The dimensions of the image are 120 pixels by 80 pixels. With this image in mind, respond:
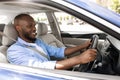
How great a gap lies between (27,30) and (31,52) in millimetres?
219

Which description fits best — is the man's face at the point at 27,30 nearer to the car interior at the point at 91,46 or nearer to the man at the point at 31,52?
the man at the point at 31,52

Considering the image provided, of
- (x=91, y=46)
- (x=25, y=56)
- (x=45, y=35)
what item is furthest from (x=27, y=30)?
(x=45, y=35)

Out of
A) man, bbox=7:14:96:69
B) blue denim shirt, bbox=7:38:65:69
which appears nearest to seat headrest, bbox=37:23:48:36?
man, bbox=7:14:96:69

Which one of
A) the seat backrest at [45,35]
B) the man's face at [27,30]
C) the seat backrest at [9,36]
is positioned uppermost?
the man's face at [27,30]

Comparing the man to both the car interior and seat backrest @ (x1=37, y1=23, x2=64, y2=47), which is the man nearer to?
the car interior

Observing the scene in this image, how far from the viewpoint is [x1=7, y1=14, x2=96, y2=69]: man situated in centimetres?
266

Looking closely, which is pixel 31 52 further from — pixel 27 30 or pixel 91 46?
pixel 91 46

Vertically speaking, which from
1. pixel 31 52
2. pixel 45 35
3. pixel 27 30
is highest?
pixel 27 30

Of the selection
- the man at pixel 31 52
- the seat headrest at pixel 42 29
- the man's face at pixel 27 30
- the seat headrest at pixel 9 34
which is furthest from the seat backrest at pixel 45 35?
the man's face at pixel 27 30

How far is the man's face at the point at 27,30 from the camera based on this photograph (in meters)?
A: 3.13

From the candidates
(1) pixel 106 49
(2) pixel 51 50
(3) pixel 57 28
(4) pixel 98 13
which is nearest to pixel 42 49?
(2) pixel 51 50

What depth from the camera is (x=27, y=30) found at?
3.13 meters

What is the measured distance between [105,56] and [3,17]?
5.17 feet

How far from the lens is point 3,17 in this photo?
162 inches
